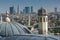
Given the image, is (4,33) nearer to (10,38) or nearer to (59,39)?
(10,38)

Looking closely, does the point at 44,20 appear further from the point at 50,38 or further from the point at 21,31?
the point at 50,38

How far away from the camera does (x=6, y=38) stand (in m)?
1.19

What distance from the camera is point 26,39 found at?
120 centimetres

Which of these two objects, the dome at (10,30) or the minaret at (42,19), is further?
the minaret at (42,19)

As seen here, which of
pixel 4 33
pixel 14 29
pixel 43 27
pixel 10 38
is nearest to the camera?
pixel 10 38

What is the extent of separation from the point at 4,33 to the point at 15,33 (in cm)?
10

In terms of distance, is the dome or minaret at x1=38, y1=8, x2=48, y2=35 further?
minaret at x1=38, y1=8, x2=48, y2=35

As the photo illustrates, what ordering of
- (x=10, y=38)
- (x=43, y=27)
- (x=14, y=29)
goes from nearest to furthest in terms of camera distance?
(x=10, y=38)
(x=14, y=29)
(x=43, y=27)

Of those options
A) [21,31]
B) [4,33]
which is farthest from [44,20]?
[4,33]

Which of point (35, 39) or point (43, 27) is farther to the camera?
point (43, 27)

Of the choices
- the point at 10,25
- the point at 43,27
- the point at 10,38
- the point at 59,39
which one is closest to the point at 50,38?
the point at 59,39

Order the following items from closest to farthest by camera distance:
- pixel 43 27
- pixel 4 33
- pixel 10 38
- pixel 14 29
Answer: pixel 10 38 < pixel 4 33 < pixel 14 29 < pixel 43 27

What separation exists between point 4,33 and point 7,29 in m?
0.08

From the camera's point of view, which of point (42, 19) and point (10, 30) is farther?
point (42, 19)
